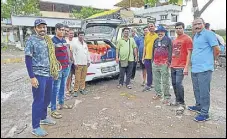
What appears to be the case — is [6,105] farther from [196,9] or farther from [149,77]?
[196,9]

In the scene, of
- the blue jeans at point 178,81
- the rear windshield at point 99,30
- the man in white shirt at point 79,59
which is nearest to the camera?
the blue jeans at point 178,81

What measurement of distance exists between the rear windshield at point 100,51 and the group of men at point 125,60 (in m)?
0.70

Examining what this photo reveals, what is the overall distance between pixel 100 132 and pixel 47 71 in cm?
136

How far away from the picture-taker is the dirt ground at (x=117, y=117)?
421cm

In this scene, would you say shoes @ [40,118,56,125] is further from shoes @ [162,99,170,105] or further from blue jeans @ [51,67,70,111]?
shoes @ [162,99,170,105]

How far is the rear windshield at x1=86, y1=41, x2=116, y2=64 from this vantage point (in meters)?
7.60

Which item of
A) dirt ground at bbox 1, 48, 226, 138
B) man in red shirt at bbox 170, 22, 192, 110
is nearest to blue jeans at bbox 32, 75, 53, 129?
dirt ground at bbox 1, 48, 226, 138

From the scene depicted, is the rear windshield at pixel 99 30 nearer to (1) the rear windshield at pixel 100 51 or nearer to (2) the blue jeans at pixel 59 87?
(1) the rear windshield at pixel 100 51

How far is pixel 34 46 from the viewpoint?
12.9 feet

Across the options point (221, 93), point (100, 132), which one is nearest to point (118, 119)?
point (100, 132)

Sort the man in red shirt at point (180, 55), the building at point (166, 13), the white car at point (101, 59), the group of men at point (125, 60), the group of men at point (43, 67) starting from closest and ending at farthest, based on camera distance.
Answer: the group of men at point (43, 67) < the group of men at point (125, 60) < the man in red shirt at point (180, 55) < the white car at point (101, 59) < the building at point (166, 13)

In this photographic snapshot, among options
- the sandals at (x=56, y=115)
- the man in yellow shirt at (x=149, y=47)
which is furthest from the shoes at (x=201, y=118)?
the sandals at (x=56, y=115)

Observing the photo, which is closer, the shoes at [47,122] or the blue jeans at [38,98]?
the blue jeans at [38,98]

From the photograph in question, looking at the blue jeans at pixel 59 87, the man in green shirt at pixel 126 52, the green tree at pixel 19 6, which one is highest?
the green tree at pixel 19 6
